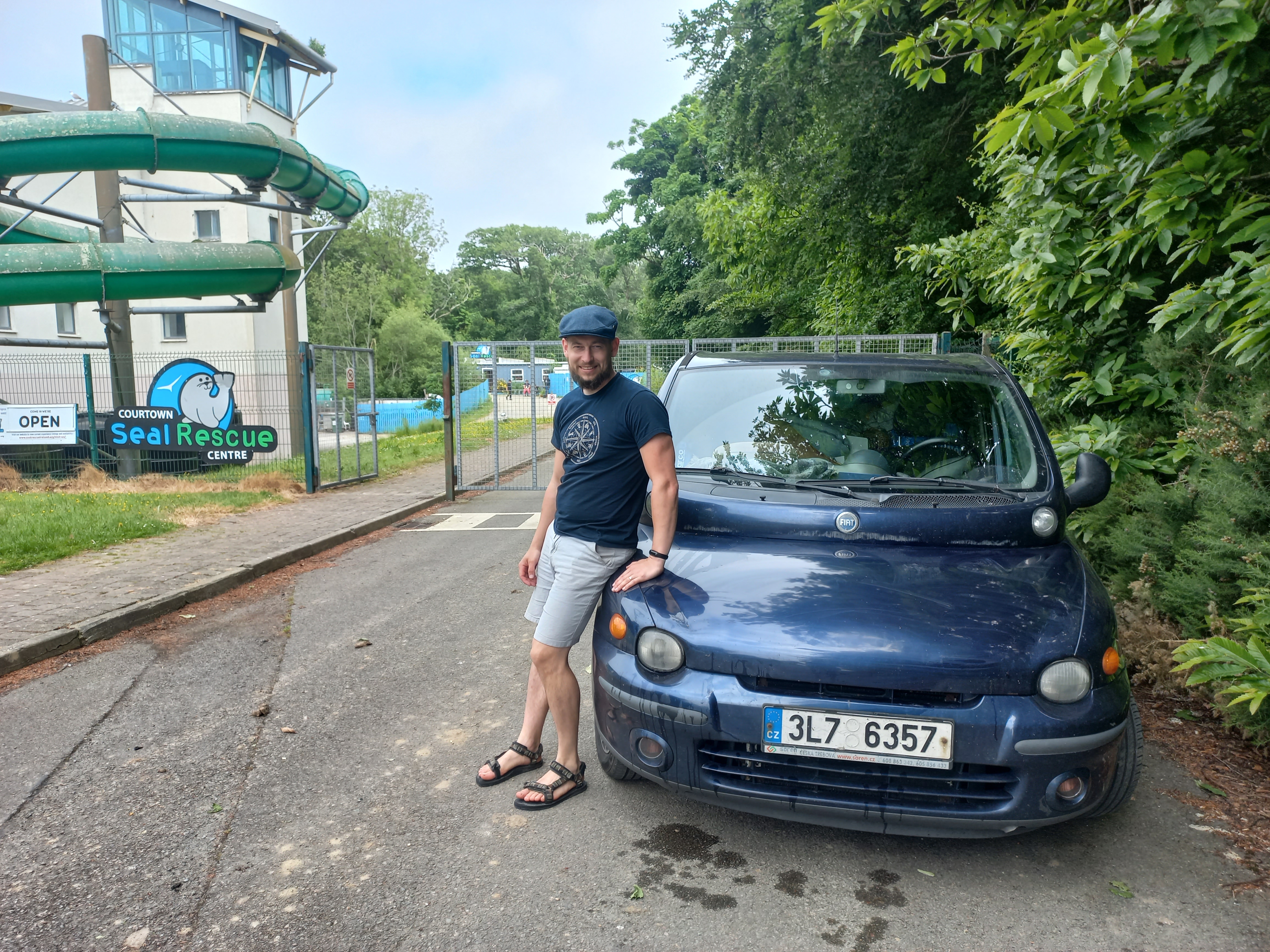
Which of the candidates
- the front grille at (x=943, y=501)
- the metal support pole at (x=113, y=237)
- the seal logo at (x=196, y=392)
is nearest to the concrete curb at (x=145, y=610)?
the front grille at (x=943, y=501)

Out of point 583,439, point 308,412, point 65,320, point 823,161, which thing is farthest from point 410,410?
point 583,439

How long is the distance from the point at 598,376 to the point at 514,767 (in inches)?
65.9

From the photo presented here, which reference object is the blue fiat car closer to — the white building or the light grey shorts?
the light grey shorts

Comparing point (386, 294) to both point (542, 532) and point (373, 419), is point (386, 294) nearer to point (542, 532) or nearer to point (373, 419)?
point (373, 419)

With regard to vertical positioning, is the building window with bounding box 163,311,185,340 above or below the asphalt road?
above

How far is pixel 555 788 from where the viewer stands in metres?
3.24

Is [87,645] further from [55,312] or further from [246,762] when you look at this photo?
[55,312]

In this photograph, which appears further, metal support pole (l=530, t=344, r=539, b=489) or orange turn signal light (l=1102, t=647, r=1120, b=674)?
metal support pole (l=530, t=344, r=539, b=489)

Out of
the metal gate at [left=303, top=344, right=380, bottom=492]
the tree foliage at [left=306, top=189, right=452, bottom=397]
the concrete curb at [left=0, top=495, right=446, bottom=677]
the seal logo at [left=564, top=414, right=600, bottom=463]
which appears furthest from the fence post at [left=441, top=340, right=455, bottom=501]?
the tree foliage at [left=306, top=189, right=452, bottom=397]

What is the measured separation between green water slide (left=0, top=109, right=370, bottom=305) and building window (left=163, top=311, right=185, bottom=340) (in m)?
17.7

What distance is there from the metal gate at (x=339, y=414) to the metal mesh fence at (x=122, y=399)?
43 centimetres

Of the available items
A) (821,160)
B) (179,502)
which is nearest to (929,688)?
(179,502)

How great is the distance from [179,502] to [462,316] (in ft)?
222

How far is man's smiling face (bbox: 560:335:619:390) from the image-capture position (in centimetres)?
309
